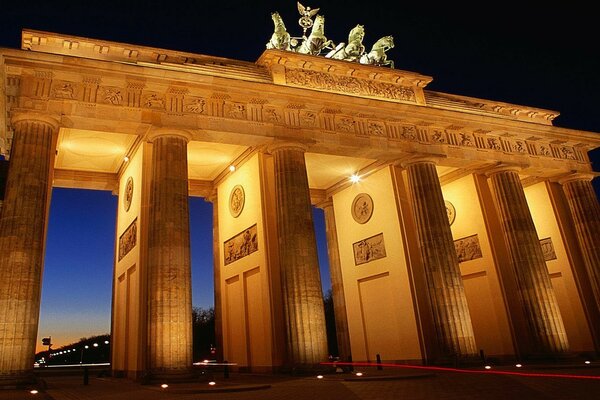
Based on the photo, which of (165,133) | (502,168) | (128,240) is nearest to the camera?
(165,133)

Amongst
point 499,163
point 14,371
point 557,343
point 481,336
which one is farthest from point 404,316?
point 14,371

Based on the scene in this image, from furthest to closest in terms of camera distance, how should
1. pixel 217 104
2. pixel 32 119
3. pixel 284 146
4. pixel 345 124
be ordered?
pixel 345 124
pixel 284 146
pixel 217 104
pixel 32 119

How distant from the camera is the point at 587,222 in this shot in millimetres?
24500

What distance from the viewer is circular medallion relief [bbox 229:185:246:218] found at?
2112 cm

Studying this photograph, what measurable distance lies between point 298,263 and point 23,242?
8537mm

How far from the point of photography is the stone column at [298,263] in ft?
53.2

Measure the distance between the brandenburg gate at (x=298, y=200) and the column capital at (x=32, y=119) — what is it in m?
0.07

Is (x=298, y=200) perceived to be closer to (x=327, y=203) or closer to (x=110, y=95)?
(x=110, y=95)

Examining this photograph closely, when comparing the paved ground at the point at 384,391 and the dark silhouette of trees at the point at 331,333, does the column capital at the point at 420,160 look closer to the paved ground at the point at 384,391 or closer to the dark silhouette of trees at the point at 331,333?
the paved ground at the point at 384,391

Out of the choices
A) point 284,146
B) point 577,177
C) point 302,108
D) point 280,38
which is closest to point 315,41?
point 280,38

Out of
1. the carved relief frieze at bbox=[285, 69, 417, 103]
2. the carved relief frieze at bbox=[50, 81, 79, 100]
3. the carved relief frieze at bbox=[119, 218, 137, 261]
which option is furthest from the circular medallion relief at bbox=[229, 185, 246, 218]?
the carved relief frieze at bbox=[50, 81, 79, 100]

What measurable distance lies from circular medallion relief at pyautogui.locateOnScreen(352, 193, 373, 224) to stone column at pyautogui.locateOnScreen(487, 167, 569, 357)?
592 centimetres

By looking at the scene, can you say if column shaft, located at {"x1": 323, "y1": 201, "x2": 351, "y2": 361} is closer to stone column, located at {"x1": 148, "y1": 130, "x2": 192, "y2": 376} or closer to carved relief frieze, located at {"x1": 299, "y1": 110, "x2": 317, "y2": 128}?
carved relief frieze, located at {"x1": 299, "y1": 110, "x2": 317, "y2": 128}

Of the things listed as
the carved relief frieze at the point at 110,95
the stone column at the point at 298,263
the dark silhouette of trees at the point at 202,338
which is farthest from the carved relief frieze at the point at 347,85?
the dark silhouette of trees at the point at 202,338
